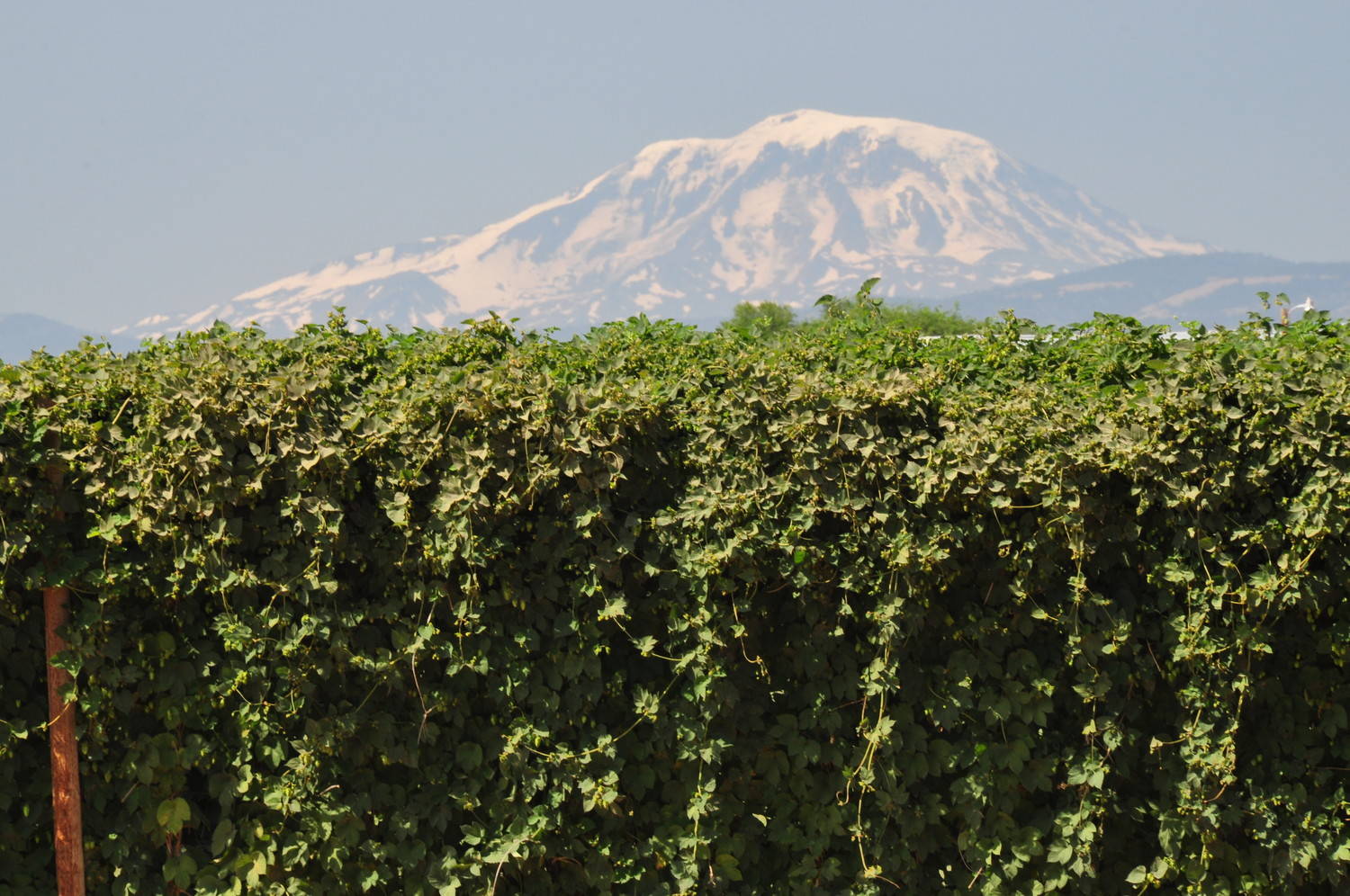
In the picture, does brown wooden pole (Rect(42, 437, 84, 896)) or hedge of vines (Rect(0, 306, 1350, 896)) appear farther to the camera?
brown wooden pole (Rect(42, 437, 84, 896))

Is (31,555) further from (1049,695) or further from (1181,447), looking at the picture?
(1181,447)

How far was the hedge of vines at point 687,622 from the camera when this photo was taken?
421 cm

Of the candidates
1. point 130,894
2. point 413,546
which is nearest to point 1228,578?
point 413,546

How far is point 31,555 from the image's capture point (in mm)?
4355

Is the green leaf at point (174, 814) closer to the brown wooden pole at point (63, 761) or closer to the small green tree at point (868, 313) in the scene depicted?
the brown wooden pole at point (63, 761)

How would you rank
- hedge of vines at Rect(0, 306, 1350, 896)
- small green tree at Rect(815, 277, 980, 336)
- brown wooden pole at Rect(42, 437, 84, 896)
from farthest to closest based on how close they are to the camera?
small green tree at Rect(815, 277, 980, 336) < brown wooden pole at Rect(42, 437, 84, 896) < hedge of vines at Rect(0, 306, 1350, 896)

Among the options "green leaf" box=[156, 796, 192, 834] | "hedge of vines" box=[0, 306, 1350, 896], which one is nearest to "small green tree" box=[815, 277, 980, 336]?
"hedge of vines" box=[0, 306, 1350, 896]

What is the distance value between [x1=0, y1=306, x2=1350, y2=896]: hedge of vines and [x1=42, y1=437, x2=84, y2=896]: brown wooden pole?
3.1 inches

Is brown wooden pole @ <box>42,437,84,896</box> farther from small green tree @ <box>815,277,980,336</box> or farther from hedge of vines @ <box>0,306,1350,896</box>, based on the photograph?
small green tree @ <box>815,277,980,336</box>

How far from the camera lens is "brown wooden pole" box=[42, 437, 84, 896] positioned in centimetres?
442

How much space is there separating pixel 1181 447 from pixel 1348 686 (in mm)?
1160

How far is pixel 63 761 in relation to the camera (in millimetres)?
4484

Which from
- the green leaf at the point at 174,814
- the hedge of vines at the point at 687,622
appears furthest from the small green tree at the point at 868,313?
the green leaf at the point at 174,814

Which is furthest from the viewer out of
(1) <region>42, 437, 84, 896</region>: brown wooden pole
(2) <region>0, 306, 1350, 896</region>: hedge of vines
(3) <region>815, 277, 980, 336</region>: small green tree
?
(3) <region>815, 277, 980, 336</region>: small green tree
